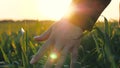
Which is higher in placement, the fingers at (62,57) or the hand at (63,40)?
the hand at (63,40)

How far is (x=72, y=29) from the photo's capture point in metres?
2.14

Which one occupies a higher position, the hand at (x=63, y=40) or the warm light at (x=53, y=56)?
the hand at (x=63, y=40)

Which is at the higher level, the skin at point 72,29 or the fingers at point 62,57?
the skin at point 72,29

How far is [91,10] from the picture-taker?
220 centimetres

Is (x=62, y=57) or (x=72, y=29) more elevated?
(x=72, y=29)

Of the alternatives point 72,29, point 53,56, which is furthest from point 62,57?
point 72,29

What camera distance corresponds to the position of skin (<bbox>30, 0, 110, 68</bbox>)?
211cm

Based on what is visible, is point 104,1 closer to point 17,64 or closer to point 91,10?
point 91,10

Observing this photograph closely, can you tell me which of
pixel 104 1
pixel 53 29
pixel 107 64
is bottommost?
pixel 107 64

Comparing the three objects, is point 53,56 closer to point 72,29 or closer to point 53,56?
point 53,56

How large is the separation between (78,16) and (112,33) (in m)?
1.72

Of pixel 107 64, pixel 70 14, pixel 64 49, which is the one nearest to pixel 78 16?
pixel 70 14

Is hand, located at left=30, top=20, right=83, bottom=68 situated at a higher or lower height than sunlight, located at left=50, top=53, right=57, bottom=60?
higher

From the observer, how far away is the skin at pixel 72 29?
6.91 ft
